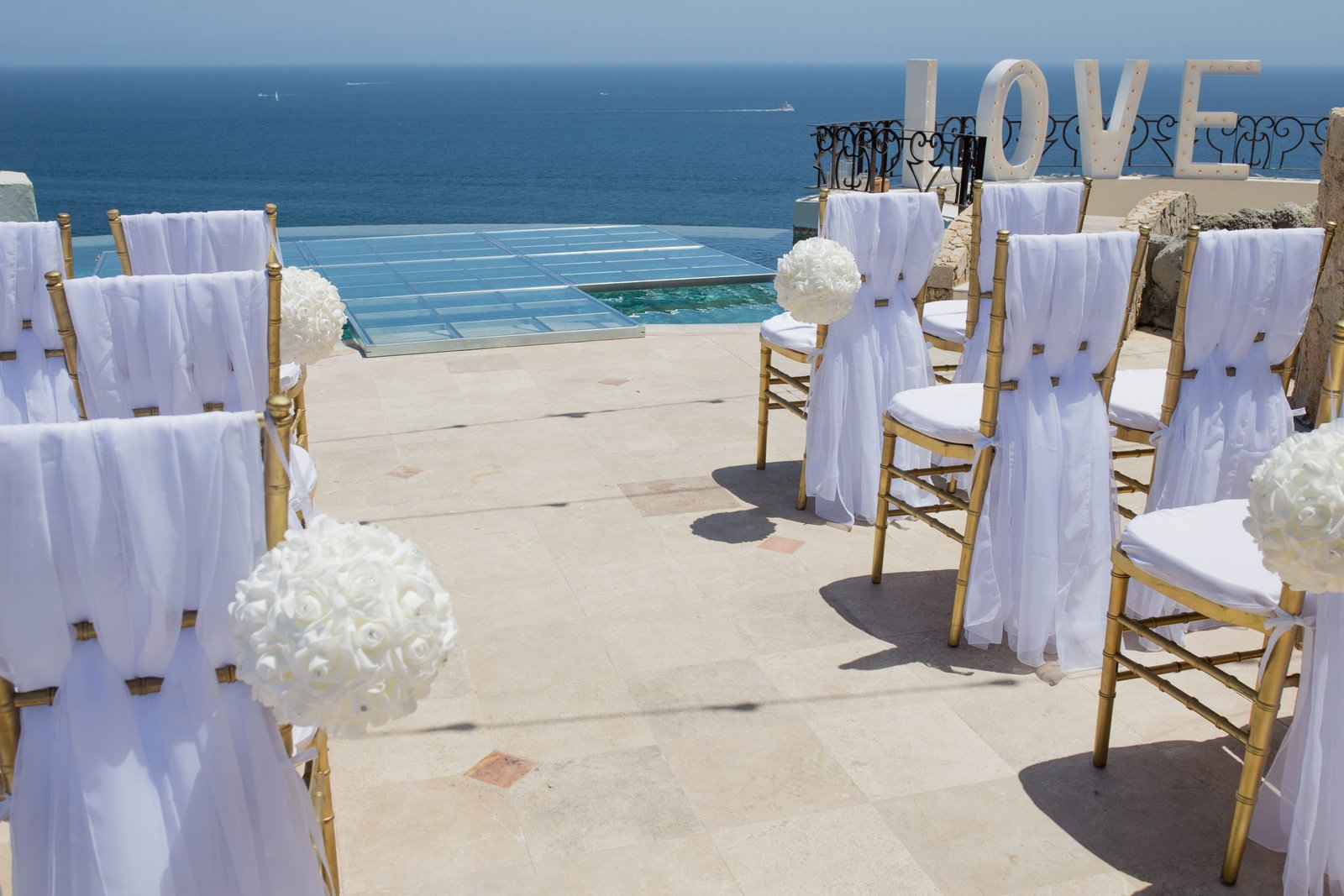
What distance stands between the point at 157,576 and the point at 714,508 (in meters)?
2.86

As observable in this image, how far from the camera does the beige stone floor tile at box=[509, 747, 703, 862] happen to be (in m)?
2.53

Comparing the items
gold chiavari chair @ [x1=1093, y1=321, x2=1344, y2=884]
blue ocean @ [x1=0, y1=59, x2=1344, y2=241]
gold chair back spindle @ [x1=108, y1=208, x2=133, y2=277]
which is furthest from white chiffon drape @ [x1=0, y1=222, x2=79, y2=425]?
blue ocean @ [x1=0, y1=59, x2=1344, y2=241]

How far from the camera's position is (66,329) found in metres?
2.76

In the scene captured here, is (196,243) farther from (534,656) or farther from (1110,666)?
(1110,666)

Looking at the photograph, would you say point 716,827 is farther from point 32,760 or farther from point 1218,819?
point 32,760

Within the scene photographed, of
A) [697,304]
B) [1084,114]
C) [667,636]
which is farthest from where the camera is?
[1084,114]

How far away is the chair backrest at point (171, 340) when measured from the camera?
2828 mm

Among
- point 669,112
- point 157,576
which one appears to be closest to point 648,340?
point 157,576

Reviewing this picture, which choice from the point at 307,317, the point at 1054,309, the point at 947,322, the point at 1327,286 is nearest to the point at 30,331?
the point at 307,317

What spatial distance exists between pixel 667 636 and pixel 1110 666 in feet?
4.09

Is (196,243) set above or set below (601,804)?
above

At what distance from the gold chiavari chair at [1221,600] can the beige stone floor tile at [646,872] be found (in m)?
1.01

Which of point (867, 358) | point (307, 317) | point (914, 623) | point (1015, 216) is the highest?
point (1015, 216)

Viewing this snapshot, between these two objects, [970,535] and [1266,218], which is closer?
[970,535]
